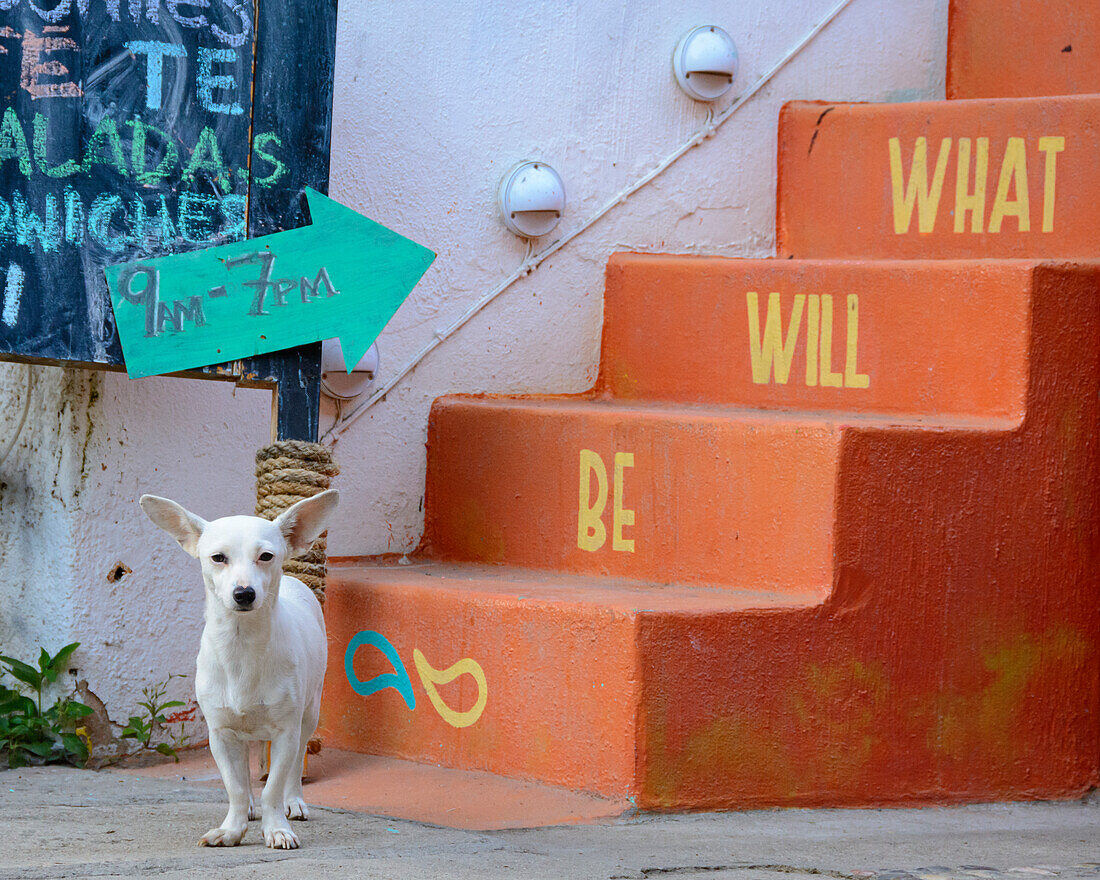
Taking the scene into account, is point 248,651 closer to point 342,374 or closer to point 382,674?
point 382,674

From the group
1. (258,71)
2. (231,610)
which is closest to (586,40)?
(258,71)

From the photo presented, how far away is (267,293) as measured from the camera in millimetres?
3574

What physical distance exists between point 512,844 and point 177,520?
3.35ft

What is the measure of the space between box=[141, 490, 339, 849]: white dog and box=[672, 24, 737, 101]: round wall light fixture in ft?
7.95

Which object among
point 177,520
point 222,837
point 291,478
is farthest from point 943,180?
point 222,837

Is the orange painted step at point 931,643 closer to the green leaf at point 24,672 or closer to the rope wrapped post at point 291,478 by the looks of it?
the rope wrapped post at point 291,478

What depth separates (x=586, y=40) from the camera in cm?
475

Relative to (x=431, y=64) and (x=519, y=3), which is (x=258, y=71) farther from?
(x=519, y=3)

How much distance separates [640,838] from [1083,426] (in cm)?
174

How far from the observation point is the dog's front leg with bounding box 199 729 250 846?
9.83 feet

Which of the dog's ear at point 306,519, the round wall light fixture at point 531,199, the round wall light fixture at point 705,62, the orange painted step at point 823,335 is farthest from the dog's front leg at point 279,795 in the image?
the round wall light fixture at point 705,62

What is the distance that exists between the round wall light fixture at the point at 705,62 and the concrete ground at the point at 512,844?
2.51 metres

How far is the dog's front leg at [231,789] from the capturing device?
300 centimetres

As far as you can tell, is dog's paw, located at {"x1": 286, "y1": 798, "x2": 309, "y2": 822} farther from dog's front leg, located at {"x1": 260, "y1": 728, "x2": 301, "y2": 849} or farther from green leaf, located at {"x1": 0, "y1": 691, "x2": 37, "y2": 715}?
green leaf, located at {"x1": 0, "y1": 691, "x2": 37, "y2": 715}
